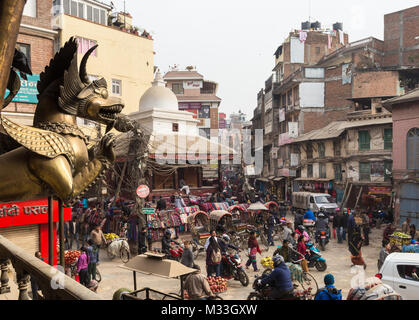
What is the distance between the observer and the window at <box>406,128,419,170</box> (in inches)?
870

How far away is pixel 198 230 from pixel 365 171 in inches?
685

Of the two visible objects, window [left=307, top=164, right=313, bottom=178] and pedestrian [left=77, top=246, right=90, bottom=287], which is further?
window [left=307, top=164, right=313, bottom=178]

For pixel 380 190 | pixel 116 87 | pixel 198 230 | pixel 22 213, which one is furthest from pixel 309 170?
pixel 22 213

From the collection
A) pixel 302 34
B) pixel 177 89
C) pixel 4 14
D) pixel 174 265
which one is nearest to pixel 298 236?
pixel 174 265

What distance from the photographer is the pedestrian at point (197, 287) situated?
9.38 m

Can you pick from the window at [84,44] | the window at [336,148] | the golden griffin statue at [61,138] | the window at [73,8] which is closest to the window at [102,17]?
the window at [73,8]

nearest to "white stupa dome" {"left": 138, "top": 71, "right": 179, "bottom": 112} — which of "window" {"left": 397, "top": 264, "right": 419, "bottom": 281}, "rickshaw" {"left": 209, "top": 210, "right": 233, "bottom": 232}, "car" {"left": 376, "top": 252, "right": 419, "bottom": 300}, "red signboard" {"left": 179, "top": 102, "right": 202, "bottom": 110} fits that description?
"rickshaw" {"left": 209, "top": 210, "right": 233, "bottom": 232}

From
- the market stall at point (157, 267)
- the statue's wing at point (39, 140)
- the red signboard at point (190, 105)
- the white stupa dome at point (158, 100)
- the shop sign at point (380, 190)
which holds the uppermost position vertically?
the red signboard at point (190, 105)

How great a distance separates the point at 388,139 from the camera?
92.0 ft

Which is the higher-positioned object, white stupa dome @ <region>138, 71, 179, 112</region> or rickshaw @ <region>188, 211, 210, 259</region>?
white stupa dome @ <region>138, 71, 179, 112</region>

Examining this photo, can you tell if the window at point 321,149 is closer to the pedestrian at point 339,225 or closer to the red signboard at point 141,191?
the pedestrian at point 339,225

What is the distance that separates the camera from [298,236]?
14.7 m

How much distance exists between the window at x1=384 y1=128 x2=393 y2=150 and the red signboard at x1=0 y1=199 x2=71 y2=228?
24.9m

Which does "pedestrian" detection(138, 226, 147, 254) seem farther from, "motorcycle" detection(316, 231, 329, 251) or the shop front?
"motorcycle" detection(316, 231, 329, 251)
